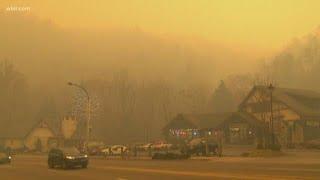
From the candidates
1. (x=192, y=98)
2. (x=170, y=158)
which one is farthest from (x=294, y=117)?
(x=192, y=98)

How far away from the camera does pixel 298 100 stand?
85.2 meters

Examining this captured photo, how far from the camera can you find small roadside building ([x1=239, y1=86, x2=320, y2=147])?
79688mm

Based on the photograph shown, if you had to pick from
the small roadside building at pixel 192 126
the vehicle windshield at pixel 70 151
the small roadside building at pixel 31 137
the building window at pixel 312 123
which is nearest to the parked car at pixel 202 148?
the vehicle windshield at pixel 70 151

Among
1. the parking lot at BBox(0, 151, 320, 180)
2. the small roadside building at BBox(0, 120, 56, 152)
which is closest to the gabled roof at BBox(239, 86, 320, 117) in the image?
the parking lot at BBox(0, 151, 320, 180)

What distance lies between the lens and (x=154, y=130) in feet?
434

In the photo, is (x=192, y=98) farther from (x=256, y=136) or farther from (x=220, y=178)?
(x=220, y=178)

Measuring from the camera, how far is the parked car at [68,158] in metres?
39.4

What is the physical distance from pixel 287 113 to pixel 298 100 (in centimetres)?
452

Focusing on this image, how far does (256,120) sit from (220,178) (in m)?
57.8

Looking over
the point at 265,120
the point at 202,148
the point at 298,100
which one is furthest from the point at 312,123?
the point at 202,148

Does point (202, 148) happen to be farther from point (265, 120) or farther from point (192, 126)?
point (192, 126)

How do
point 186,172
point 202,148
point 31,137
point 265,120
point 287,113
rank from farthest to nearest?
point 31,137 → point 265,120 → point 287,113 → point 202,148 → point 186,172

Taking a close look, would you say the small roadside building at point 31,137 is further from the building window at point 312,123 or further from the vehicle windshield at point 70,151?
the vehicle windshield at point 70,151

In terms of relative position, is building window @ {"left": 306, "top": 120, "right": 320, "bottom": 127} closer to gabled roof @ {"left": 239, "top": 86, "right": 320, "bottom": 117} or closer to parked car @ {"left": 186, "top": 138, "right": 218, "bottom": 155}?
gabled roof @ {"left": 239, "top": 86, "right": 320, "bottom": 117}
